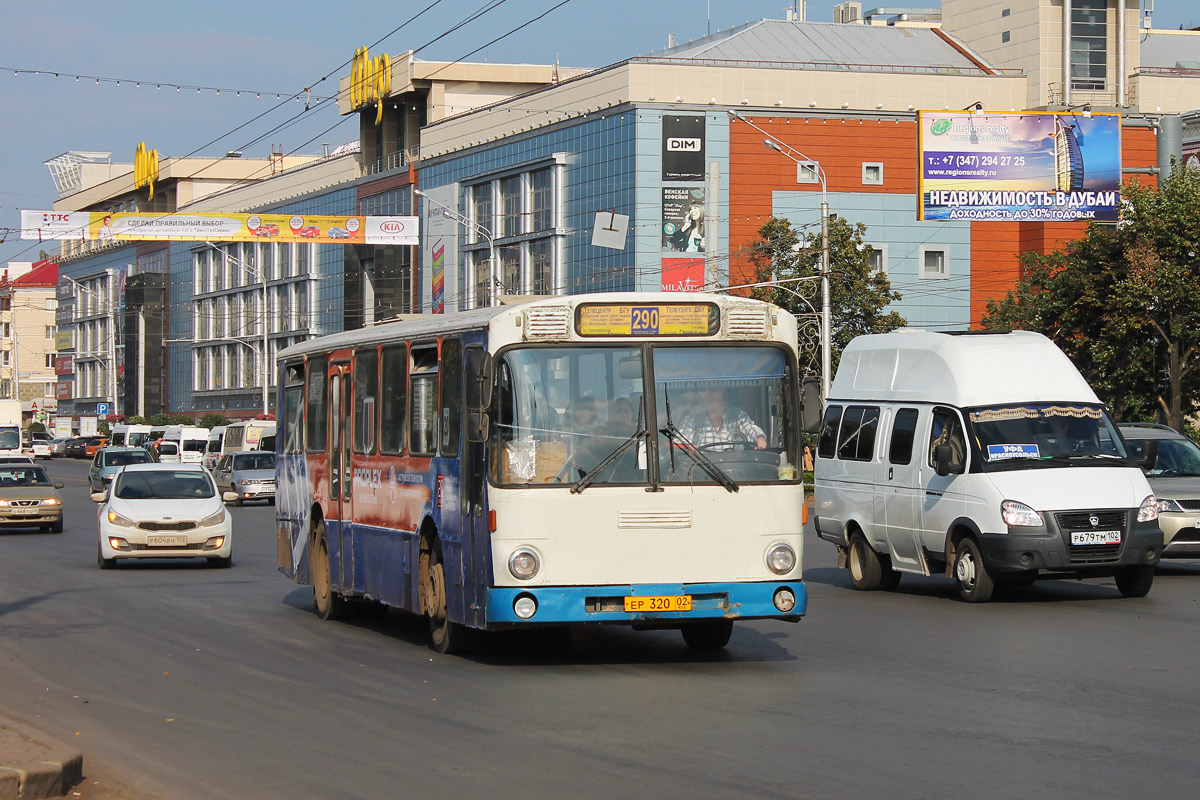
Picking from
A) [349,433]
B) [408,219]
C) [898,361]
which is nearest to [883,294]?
[408,219]

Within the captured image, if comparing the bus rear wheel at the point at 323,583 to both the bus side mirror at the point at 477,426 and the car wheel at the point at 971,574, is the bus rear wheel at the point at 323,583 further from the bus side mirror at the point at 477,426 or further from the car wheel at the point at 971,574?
the car wheel at the point at 971,574

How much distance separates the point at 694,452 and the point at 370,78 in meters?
79.9

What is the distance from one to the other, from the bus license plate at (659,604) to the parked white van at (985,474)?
19.4 feet

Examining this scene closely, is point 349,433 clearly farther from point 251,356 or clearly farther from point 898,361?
point 251,356

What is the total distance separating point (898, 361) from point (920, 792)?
12.0 m

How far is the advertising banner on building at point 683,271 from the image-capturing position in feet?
222

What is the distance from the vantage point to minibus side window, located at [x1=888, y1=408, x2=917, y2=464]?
18547 mm

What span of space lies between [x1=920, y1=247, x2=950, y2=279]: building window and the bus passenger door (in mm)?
59125

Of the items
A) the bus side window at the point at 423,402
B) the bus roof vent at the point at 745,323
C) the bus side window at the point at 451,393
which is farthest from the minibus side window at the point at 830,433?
the bus side window at the point at 451,393

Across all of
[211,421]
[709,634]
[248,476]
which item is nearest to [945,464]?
[709,634]

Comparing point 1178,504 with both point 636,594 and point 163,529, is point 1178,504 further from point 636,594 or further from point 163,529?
point 163,529

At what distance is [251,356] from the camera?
111 metres

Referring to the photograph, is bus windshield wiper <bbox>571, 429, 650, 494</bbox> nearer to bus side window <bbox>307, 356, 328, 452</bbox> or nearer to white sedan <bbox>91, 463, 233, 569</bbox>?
bus side window <bbox>307, 356, 328, 452</bbox>

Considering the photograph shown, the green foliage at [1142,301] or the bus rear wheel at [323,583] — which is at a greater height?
the green foliage at [1142,301]
